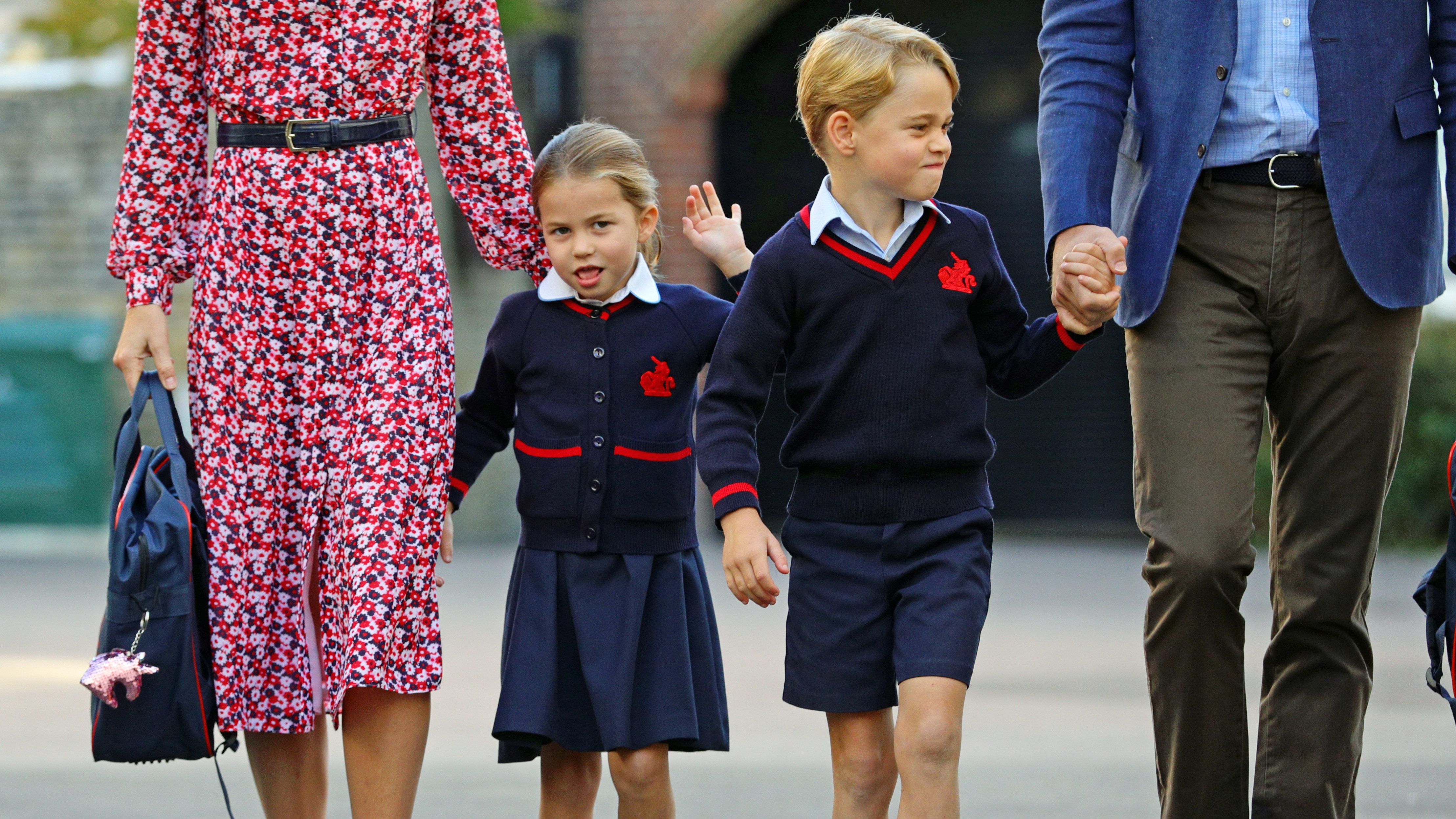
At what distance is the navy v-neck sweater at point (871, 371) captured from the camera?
135 inches

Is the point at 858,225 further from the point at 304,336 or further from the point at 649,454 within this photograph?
the point at 304,336

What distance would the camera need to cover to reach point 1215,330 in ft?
11.2

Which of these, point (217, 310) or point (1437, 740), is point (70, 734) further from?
point (1437, 740)

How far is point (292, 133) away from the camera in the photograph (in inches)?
139

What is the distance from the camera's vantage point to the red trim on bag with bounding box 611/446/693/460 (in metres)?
3.63

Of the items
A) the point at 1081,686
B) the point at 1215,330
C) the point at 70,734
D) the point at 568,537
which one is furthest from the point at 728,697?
the point at 1215,330

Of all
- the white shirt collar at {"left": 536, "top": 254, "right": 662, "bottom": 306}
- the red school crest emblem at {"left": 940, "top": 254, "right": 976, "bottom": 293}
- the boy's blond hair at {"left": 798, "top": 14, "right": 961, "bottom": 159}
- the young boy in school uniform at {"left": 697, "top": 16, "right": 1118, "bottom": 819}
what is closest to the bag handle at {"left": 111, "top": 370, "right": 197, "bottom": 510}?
the white shirt collar at {"left": 536, "top": 254, "right": 662, "bottom": 306}

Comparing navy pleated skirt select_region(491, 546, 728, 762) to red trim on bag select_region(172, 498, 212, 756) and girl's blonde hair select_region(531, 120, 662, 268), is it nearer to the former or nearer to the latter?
red trim on bag select_region(172, 498, 212, 756)

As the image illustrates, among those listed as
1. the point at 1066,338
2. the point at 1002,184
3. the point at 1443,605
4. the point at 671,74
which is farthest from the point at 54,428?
the point at 1443,605

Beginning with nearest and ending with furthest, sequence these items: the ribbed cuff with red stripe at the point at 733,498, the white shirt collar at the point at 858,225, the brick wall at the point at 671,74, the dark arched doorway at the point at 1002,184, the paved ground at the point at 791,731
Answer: the ribbed cuff with red stripe at the point at 733,498 < the white shirt collar at the point at 858,225 < the paved ground at the point at 791,731 < the brick wall at the point at 671,74 < the dark arched doorway at the point at 1002,184

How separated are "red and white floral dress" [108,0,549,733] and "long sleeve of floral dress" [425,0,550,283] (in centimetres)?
9

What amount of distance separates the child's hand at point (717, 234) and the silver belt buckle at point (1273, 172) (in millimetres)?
1015

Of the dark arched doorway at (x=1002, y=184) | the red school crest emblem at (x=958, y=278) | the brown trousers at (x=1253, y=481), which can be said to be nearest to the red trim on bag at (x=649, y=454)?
the red school crest emblem at (x=958, y=278)

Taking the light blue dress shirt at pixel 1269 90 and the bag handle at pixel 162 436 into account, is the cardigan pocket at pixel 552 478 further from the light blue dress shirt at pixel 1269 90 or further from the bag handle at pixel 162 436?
the light blue dress shirt at pixel 1269 90
